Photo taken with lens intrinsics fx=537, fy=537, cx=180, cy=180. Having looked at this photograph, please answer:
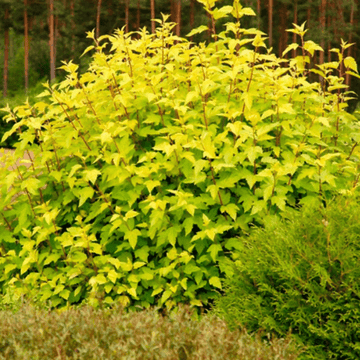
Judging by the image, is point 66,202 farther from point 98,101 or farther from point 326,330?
point 326,330

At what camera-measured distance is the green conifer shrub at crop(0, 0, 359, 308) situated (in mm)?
3945

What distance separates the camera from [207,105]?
4.29m

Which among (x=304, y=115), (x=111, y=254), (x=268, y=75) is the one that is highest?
(x=268, y=75)

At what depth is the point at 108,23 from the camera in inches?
1507

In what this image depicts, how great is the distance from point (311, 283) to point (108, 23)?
3762 cm

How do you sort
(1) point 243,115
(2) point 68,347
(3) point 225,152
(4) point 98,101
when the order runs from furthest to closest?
1. (4) point 98,101
2. (1) point 243,115
3. (3) point 225,152
4. (2) point 68,347

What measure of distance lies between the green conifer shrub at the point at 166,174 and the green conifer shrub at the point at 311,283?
Answer: 1.81 ft

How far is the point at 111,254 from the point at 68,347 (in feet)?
6.36

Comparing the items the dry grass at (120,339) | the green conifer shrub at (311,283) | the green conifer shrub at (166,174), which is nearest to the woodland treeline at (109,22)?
the green conifer shrub at (166,174)

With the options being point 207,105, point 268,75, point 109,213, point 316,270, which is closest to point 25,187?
point 109,213

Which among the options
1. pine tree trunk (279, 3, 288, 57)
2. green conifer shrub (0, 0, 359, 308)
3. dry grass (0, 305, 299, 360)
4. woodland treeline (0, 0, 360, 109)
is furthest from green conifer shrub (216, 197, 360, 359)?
pine tree trunk (279, 3, 288, 57)

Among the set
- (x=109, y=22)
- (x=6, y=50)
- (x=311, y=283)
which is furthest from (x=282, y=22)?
(x=311, y=283)

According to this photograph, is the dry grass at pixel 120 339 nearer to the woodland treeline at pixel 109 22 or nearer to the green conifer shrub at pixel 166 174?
the green conifer shrub at pixel 166 174

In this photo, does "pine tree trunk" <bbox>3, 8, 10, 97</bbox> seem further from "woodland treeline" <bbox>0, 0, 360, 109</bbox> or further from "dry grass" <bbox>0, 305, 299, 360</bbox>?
"dry grass" <bbox>0, 305, 299, 360</bbox>
